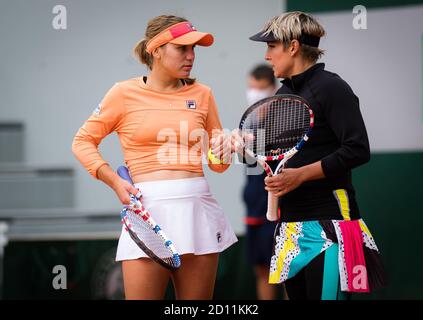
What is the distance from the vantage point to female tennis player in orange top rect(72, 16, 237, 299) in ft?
12.1

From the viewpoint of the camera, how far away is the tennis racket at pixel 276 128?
3.49 metres

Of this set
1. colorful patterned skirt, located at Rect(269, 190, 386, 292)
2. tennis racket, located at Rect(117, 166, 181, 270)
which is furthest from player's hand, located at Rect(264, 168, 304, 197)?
tennis racket, located at Rect(117, 166, 181, 270)

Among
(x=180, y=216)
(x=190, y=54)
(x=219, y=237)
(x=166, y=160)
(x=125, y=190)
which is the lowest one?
(x=219, y=237)

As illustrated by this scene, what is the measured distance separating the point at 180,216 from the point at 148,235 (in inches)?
6.5

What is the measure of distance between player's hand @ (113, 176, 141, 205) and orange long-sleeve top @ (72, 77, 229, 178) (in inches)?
5.1

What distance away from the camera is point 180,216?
146 inches

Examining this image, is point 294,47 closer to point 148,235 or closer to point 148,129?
point 148,129

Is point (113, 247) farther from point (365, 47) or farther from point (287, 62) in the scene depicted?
point (287, 62)

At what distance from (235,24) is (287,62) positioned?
3.02 m

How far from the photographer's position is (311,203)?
3568 mm

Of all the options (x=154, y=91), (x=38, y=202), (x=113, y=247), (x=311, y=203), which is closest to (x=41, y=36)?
(x=38, y=202)

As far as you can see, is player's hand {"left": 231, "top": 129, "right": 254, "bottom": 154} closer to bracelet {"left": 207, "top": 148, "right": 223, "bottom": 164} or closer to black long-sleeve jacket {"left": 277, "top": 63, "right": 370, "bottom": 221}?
bracelet {"left": 207, "top": 148, "right": 223, "bottom": 164}

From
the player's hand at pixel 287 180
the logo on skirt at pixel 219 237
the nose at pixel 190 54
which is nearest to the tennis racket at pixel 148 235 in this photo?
the logo on skirt at pixel 219 237

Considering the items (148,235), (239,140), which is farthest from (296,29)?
(148,235)
